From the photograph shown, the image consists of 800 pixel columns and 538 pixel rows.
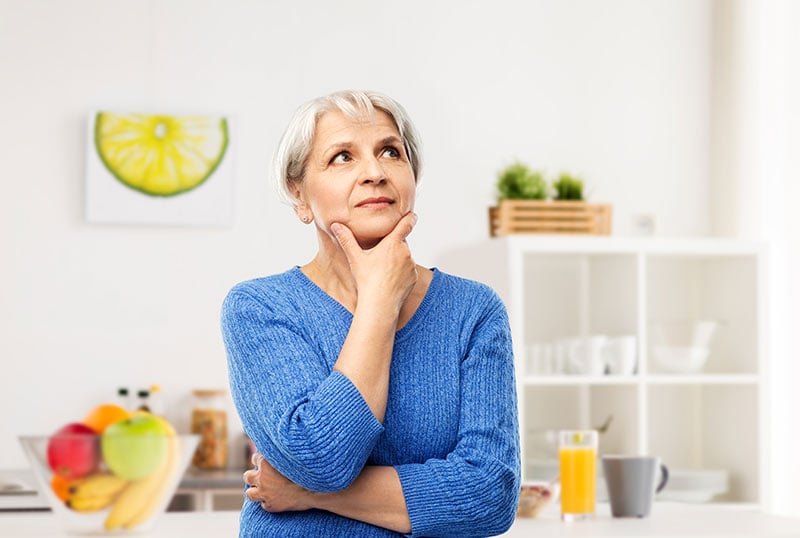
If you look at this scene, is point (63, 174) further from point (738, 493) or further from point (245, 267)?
point (738, 493)

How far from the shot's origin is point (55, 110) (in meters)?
4.06

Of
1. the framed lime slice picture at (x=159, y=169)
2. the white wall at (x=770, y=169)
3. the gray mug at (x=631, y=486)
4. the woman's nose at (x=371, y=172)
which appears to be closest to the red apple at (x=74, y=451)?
the woman's nose at (x=371, y=172)

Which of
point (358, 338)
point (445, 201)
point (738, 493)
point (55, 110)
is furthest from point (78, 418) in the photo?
point (358, 338)

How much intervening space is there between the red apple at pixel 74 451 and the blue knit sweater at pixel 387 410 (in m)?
0.47

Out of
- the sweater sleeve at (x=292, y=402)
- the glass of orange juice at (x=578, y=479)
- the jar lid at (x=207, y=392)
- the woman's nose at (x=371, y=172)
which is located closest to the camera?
the sweater sleeve at (x=292, y=402)

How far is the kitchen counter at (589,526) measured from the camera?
185 cm

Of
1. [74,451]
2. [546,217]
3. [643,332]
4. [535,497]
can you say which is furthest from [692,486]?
[74,451]

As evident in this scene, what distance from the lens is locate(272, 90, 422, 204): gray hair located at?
4.47ft

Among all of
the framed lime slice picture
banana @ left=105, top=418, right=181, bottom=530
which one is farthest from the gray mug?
the framed lime slice picture

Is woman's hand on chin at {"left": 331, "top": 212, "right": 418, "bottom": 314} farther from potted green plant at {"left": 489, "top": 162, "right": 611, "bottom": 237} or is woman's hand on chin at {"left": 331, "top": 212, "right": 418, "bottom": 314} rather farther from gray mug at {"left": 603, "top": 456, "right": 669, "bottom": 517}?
potted green plant at {"left": 489, "top": 162, "right": 611, "bottom": 237}

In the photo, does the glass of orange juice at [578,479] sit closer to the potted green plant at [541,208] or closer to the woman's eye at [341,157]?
the woman's eye at [341,157]

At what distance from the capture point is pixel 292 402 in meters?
1.24

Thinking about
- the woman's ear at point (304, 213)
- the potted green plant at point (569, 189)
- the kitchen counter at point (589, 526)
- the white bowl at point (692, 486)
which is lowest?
the white bowl at point (692, 486)

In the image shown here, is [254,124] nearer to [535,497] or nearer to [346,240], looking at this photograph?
[535,497]
